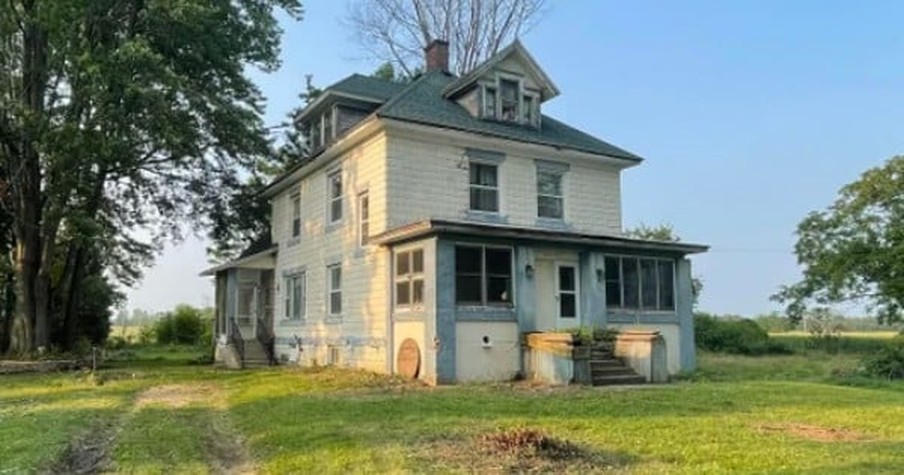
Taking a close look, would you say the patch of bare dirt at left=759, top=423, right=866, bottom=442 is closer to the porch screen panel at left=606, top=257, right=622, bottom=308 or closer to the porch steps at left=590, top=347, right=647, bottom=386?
the porch steps at left=590, top=347, right=647, bottom=386

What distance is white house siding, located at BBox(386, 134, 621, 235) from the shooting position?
17.9m

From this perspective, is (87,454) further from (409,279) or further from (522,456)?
(409,279)

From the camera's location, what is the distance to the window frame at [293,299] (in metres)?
22.5

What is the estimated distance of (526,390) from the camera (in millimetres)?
13398

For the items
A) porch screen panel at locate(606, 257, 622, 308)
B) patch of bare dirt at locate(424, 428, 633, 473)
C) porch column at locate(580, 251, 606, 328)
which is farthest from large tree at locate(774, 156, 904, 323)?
patch of bare dirt at locate(424, 428, 633, 473)

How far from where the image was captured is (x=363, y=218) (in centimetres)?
1895

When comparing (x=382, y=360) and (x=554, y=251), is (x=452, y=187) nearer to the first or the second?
(x=554, y=251)

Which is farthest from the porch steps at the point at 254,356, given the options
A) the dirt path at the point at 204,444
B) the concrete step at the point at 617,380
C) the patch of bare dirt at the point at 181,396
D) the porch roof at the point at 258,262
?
the concrete step at the point at 617,380

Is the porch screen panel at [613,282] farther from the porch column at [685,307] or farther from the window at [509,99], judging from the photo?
the window at [509,99]

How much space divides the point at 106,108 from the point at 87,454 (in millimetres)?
15615

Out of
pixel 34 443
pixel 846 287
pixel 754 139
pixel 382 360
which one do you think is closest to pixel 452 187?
pixel 382 360

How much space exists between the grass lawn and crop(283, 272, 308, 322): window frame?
23.7 ft

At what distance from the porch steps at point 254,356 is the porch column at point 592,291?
11193 millimetres

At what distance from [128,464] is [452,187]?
40.2ft
